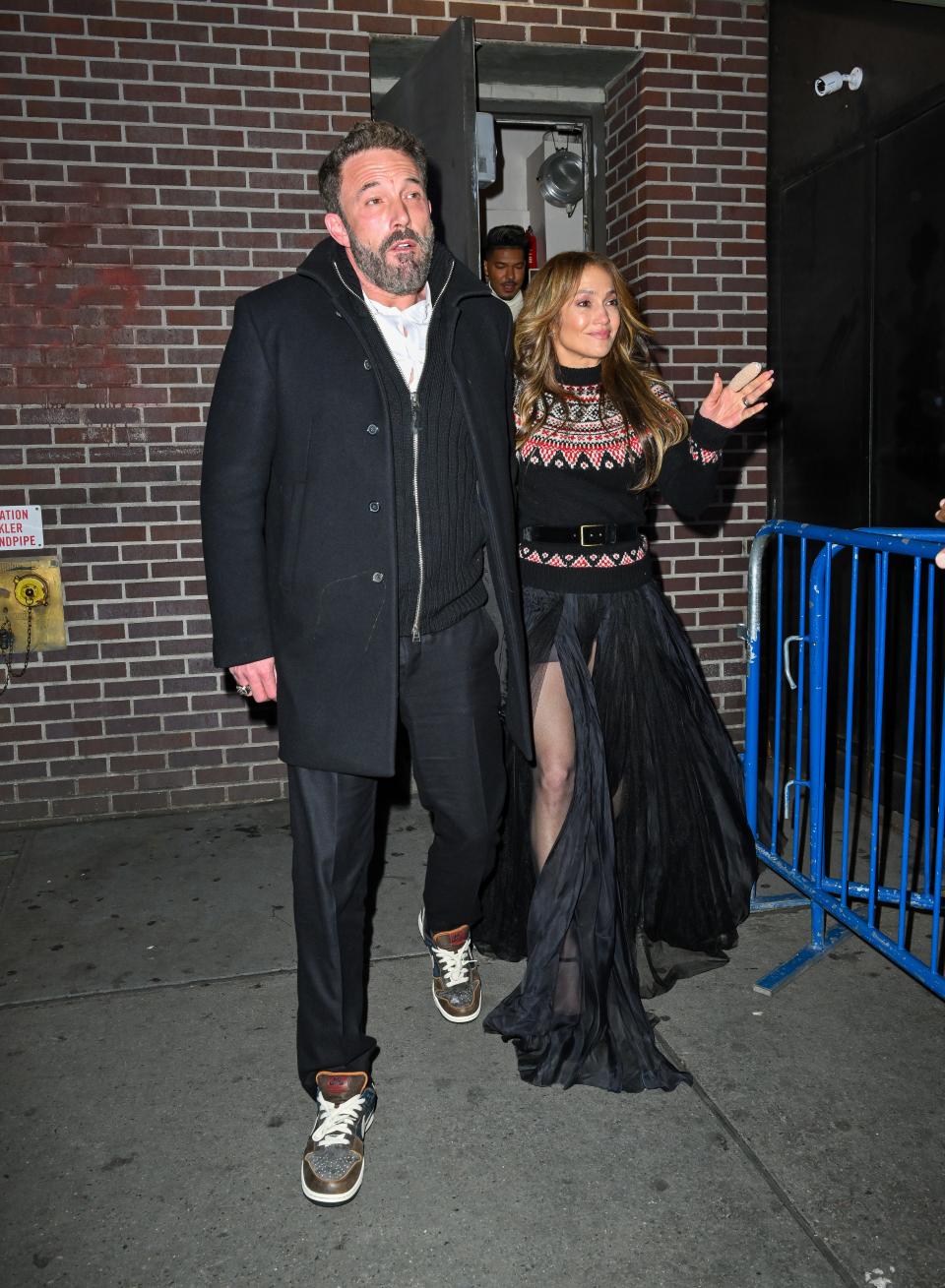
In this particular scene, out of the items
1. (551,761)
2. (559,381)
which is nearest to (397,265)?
(559,381)

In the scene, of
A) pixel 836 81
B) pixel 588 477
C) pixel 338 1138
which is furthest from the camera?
pixel 836 81

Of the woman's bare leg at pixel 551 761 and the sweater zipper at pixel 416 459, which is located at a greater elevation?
the sweater zipper at pixel 416 459

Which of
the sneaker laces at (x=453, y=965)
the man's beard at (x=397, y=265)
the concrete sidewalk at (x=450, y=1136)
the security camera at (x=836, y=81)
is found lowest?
the concrete sidewalk at (x=450, y=1136)

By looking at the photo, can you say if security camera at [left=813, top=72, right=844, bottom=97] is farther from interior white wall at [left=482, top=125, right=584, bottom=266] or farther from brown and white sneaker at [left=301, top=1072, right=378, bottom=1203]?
brown and white sneaker at [left=301, top=1072, right=378, bottom=1203]

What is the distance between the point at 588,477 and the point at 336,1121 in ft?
6.34

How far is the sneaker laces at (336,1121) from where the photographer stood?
2.59 meters

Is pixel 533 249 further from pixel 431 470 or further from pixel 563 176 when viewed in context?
pixel 431 470

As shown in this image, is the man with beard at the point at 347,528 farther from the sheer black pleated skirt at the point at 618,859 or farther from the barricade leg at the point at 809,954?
the barricade leg at the point at 809,954

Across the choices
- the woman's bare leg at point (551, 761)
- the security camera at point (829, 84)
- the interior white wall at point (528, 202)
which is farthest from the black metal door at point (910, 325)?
the interior white wall at point (528, 202)

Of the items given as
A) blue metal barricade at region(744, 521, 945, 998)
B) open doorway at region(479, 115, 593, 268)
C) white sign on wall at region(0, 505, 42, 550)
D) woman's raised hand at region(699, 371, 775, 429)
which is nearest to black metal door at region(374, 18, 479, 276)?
woman's raised hand at region(699, 371, 775, 429)

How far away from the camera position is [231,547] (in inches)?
102

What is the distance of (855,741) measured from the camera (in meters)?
5.10

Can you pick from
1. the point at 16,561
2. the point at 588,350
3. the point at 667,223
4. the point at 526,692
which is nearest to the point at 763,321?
the point at 667,223

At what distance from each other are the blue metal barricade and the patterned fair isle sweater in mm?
565
